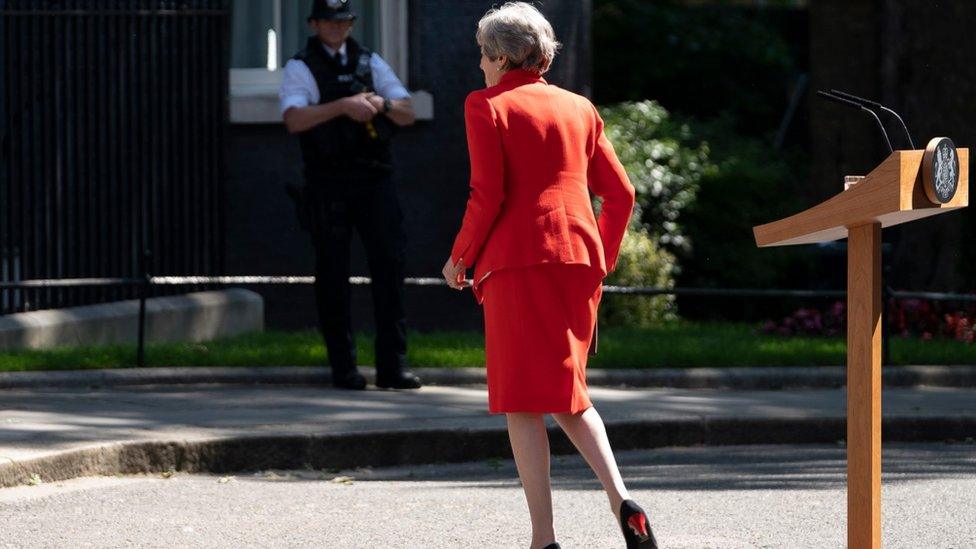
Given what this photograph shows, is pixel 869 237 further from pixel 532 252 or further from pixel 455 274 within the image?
pixel 455 274

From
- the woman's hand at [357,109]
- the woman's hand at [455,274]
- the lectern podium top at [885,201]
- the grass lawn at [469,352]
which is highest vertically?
the woman's hand at [357,109]

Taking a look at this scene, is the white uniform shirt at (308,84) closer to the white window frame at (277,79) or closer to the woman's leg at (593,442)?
the white window frame at (277,79)

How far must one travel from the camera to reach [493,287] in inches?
201

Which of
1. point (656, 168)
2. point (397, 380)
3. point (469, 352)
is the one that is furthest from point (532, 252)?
point (656, 168)

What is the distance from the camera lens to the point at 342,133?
8938 millimetres

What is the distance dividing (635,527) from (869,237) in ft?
3.77

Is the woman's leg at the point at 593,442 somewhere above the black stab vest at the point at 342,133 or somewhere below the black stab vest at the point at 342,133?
below

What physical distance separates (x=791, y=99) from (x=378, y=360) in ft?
45.3

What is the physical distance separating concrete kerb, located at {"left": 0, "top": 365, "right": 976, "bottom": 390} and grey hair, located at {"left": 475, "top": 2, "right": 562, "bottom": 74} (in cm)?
457

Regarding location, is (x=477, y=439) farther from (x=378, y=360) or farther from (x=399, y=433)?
(x=378, y=360)

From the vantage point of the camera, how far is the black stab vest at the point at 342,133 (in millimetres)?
8938

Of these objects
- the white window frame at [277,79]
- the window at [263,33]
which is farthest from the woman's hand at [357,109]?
the window at [263,33]

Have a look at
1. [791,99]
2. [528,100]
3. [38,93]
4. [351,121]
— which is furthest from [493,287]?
[791,99]

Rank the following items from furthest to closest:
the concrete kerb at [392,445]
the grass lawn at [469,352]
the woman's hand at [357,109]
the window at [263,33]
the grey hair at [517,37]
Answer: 1. the window at [263,33]
2. the grass lawn at [469,352]
3. the woman's hand at [357,109]
4. the concrete kerb at [392,445]
5. the grey hair at [517,37]
